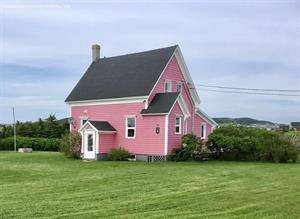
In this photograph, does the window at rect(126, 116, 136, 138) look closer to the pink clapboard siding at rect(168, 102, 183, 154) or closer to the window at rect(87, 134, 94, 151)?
the window at rect(87, 134, 94, 151)

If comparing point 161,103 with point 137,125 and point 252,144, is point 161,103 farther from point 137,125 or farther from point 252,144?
point 252,144

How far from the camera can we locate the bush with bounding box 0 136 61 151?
143 ft

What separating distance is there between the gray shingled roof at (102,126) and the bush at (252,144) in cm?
659

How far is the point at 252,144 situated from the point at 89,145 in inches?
404

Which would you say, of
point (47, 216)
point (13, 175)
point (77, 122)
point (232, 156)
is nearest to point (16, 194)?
point (47, 216)

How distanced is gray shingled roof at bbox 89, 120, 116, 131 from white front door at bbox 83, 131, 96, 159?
521mm

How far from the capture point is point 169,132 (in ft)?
91.2

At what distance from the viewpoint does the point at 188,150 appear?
2731 centimetres

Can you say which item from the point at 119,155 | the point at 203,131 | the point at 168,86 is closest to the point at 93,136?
the point at 119,155

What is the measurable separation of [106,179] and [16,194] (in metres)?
4.16

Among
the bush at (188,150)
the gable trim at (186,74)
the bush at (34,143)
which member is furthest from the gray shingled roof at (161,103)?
the bush at (34,143)

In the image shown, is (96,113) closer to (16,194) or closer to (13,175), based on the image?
(13,175)

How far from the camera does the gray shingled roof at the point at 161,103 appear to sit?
27734mm

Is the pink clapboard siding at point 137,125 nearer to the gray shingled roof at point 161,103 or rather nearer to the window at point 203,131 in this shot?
the gray shingled roof at point 161,103
